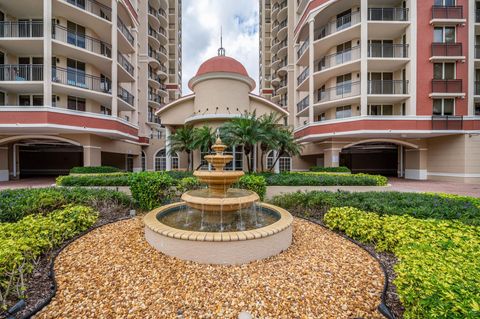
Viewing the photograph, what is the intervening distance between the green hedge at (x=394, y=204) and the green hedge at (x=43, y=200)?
6.42m

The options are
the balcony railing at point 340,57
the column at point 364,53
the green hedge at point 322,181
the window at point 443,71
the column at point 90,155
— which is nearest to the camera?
the green hedge at point 322,181

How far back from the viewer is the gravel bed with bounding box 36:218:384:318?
2902mm

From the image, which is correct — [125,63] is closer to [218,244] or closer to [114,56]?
[114,56]

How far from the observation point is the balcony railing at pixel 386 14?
61.4ft

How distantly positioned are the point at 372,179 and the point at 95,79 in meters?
22.9

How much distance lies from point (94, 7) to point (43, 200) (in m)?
21.0

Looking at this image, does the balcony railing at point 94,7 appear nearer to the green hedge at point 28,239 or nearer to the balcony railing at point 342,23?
the green hedge at point 28,239

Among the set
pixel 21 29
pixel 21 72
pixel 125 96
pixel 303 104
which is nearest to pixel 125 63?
pixel 125 96

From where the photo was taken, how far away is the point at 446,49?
1778 cm

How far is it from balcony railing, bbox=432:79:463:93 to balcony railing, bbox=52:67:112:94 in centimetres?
2922

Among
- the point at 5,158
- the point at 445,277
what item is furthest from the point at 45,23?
the point at 445,277

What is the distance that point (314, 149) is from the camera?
78.2ft

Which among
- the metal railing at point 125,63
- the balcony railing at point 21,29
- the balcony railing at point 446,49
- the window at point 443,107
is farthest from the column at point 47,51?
the window at point 443,107

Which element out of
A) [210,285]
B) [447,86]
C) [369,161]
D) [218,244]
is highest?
[447,86]
